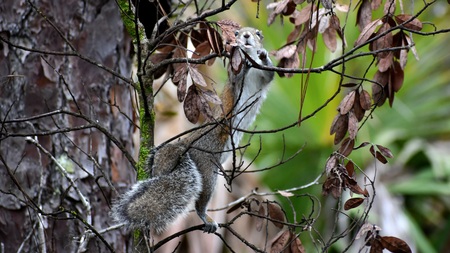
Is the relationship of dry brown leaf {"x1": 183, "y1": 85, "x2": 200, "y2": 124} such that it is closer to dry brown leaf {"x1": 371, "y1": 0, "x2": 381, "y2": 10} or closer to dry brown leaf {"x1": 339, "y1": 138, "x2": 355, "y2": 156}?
dry brown leaf {"x1": 339, "y1": 138, "x2": 355, "y2": 156}

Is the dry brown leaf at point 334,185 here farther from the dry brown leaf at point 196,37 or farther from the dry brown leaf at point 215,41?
the dry brown leaf at point 196,37

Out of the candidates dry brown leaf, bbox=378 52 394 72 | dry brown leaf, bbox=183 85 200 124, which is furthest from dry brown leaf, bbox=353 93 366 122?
dry brown leaf, bbox=183 85 200 124

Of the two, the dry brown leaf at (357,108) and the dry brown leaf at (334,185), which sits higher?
the dry brown leaf at (357,108)

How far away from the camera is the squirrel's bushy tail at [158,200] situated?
2096mm

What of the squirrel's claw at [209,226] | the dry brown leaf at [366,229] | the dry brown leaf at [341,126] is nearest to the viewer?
the dry brown leaf at [366,229]

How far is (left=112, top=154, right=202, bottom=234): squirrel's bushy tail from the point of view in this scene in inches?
82.5

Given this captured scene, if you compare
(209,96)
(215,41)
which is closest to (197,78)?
(209,96)

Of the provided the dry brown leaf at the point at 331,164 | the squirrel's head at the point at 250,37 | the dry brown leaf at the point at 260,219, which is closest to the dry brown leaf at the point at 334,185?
the dry brown leaf at the point at 331,164

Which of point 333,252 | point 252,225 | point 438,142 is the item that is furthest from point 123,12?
point 438,142

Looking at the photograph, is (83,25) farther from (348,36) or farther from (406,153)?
(406,153)

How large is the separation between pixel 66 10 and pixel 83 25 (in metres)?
0.08

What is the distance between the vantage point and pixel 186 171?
2.46m

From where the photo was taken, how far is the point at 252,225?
412 centimetres

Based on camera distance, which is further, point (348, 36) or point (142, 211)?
point (348, 36)
